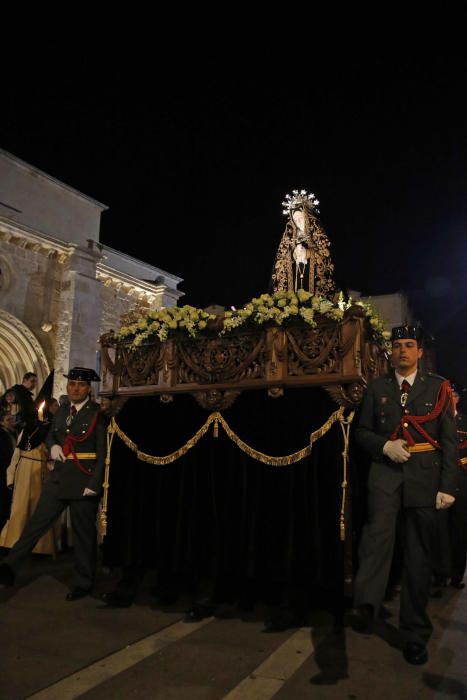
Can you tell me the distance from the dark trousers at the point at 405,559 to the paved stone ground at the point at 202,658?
268 mm

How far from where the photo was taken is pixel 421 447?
361 centimetres

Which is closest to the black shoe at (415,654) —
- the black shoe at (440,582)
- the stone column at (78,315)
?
the black shoe at (440,582)

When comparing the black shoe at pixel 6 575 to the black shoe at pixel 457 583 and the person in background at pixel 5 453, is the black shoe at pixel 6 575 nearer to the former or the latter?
the person in background at pixel 5 453

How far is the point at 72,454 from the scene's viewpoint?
5.01 m

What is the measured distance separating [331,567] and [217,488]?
108 centimetres

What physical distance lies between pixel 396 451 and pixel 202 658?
5.76ft

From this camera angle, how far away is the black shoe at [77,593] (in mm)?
4682

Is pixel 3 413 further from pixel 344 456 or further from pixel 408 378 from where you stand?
pixel 408 378

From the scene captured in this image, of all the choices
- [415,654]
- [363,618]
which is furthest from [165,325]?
[415,654]

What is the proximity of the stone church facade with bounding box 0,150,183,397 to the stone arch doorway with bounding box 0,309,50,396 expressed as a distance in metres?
0.03

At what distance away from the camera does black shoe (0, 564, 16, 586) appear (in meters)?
4.87

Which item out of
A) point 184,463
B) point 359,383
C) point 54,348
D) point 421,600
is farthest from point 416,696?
point 54,348

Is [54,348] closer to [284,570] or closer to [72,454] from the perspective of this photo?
[72,454]

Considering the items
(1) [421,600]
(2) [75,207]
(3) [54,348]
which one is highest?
(2) [75,207]
